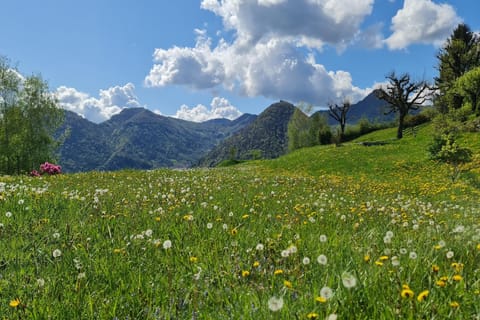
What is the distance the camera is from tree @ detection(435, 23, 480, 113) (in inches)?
2458

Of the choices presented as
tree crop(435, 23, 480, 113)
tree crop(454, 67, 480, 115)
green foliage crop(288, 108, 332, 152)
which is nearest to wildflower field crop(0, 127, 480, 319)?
tree crop(454, 67, 480, 115)

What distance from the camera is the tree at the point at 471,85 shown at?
44.3 metres

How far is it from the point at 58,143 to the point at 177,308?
65.3 metres

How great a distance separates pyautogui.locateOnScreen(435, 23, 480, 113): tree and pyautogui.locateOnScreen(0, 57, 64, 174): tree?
220 ft

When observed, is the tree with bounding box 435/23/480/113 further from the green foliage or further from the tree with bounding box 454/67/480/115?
the green foliage

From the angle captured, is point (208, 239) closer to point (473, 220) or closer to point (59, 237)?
point (59, 237)

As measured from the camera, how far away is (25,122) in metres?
54.4

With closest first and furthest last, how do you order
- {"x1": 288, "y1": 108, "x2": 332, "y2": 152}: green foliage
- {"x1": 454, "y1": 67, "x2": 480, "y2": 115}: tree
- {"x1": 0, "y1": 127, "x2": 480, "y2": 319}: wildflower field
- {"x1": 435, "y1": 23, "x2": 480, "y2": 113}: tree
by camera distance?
{"x1": 0, "y1": 127, "x2": 480, "y2": 319}: wildflower field < {"x1": 454, "y1": 67, "x2": 480, "y2": 115}: tree < {"x1": 435, "y1": 23, "x2": 480, "y2": 113}: tree < {"x1": 288, "y1": 108, "x2": 332, "y2": 152}: green foliage

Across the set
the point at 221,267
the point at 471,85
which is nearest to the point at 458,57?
the point at 471,85

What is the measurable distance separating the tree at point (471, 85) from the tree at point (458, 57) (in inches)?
445

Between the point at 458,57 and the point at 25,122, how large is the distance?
77662 mm

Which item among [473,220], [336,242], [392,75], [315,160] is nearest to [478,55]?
[392,75]

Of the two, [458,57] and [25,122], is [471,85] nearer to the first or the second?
[458,57]

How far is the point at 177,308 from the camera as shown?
3119 millimetres
